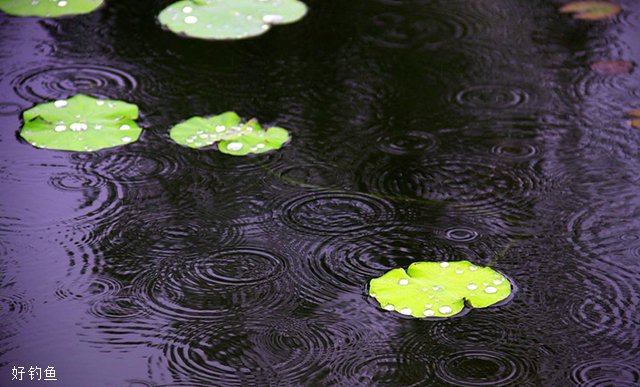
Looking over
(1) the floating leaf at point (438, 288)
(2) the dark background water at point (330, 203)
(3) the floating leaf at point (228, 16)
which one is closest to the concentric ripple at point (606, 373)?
(2) the dark background water at point (330, 203)

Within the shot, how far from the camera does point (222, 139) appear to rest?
285 cm

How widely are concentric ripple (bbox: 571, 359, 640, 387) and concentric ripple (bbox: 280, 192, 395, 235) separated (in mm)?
721

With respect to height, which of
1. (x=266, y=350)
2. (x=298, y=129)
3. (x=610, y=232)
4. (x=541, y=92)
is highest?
(x=541, y=92)

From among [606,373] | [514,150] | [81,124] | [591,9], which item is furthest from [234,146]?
[591,9]

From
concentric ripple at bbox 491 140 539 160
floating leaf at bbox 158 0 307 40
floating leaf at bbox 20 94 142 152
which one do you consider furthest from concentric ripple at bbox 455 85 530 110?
floating leaf at bbox 20 94 142 152

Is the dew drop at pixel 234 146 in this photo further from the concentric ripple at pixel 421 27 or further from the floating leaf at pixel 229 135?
the concentric ripple at pixel 421 27

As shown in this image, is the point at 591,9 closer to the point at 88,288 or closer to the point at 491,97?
the point at 491,97

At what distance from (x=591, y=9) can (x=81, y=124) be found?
87.3 inches

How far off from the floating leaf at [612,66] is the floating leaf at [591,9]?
414 millimetres

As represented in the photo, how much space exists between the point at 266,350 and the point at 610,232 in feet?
3.47

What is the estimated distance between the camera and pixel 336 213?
2541 mm

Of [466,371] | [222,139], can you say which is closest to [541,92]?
[222,139]

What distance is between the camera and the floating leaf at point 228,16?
11.6ft

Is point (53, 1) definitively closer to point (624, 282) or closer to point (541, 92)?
point (541, 92)
